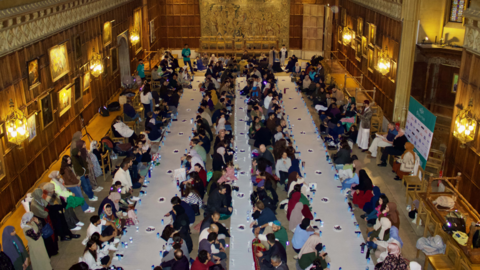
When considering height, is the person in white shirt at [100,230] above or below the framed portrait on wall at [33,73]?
below

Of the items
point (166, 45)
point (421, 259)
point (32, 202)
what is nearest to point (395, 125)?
point (421, 259)

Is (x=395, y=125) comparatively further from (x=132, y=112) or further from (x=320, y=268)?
(x=132, y=112)

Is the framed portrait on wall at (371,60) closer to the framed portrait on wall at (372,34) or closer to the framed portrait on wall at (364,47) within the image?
the framed portrait on wall at (372,34)

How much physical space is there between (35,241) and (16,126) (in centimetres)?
323

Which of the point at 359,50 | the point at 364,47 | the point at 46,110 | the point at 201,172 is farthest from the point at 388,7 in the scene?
the point at 46,110

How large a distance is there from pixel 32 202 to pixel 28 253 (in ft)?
3.49

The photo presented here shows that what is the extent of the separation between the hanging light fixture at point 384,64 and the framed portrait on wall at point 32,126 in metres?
11.7

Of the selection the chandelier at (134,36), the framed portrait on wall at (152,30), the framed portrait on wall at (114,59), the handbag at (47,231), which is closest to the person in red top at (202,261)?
the handbag at (47,231)

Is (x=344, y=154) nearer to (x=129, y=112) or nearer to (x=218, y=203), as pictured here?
(x=218, y=203)

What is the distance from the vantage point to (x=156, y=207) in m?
12.0

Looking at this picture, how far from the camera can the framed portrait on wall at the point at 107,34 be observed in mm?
17875

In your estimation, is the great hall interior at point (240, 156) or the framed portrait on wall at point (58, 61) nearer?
the great hall interior at point (240, 156)

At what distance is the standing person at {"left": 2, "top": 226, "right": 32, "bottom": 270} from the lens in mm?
8516

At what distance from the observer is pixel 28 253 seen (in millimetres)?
9648
